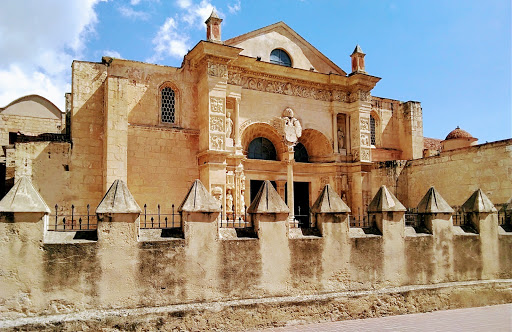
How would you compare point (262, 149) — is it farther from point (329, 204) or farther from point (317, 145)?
point (329, 204)

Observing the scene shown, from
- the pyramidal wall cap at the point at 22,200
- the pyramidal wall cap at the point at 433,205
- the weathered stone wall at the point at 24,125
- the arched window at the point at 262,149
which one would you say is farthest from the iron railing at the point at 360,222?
the weathered stone wall at the point at 24,125

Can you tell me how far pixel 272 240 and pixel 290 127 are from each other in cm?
1167

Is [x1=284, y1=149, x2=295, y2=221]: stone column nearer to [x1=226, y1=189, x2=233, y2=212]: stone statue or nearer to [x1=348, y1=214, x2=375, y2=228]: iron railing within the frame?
[x1=348, y1=214, x2=375, y2=228]: iron railing

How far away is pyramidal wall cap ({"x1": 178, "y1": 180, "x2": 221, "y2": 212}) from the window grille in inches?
399

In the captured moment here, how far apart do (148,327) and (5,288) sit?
6.69 ft

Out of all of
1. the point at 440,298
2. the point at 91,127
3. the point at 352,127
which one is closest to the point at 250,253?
the point at 440,298

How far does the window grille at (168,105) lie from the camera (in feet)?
54.7

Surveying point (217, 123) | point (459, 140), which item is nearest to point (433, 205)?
point (217, 123)

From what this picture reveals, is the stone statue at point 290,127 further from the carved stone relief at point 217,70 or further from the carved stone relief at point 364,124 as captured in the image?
the carved stone relief at point 217,70

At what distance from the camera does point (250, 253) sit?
7.17 metres

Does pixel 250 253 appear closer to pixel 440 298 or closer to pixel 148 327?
pixel 148 327

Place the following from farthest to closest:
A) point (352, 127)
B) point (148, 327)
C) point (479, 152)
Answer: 1. point (352, 127)
2. point (479, 152)
3. point (148, 327)

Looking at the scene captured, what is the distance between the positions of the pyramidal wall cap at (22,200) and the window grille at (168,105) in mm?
10677

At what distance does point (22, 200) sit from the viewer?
238 inches
